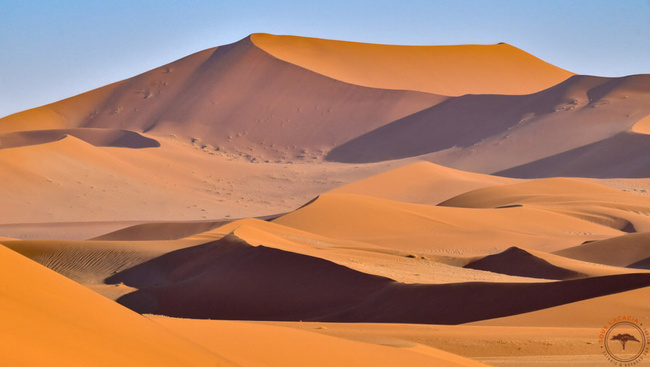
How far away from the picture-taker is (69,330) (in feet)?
15.8

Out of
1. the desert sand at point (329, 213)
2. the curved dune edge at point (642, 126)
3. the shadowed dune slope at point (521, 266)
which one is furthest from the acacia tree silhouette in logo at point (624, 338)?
the curved dune edge at point (642, 126)

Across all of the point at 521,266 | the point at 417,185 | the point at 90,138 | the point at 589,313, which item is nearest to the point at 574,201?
the point at 417,185

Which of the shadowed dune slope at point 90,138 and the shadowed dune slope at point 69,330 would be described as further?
the shadowed dune slope at point 90,138

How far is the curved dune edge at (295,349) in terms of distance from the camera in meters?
Result: 6.59

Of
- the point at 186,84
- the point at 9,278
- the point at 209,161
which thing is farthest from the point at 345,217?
the point at 186,84

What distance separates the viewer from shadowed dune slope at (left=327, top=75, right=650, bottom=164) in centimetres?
6156

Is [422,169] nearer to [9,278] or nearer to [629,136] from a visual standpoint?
[629,136]

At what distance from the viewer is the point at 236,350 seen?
6746 millimetres

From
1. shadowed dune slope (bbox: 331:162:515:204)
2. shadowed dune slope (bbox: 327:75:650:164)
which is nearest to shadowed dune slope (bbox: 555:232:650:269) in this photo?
shadowed dune slope (bbox: 331:162:515:204)

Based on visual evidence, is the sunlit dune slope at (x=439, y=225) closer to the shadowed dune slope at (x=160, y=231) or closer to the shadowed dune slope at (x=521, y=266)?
the shadowed dune slope at (x=160, y=231)

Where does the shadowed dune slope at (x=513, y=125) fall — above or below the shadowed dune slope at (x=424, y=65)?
below

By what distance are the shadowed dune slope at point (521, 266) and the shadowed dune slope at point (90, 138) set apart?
141 ft

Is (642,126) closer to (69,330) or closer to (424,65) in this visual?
(424,65)

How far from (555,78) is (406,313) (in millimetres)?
80049
